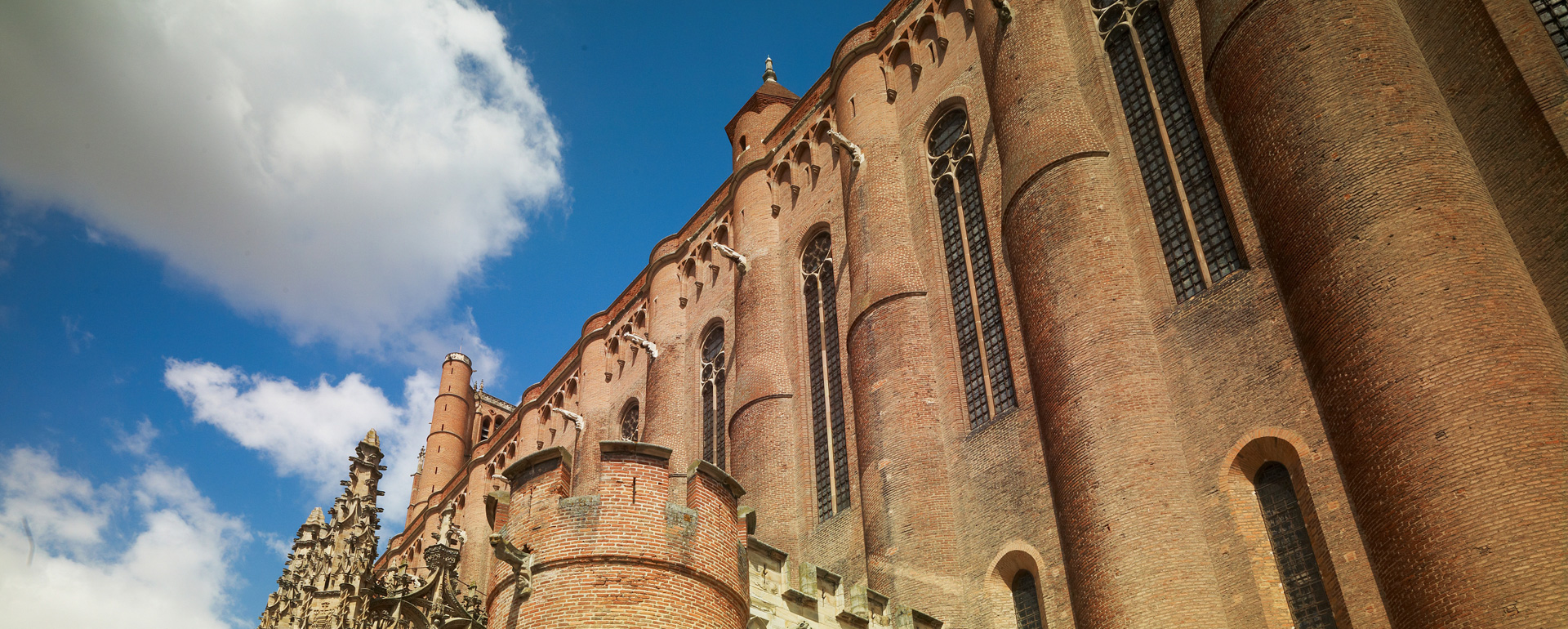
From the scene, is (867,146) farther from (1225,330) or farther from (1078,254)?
(1225,330)

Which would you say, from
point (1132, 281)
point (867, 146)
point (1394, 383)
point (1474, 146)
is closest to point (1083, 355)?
point (1132, 281)

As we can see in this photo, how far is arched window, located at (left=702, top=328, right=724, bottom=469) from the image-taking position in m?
23.4

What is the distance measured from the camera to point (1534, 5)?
10.9 meters

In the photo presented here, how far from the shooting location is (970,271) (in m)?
17.1

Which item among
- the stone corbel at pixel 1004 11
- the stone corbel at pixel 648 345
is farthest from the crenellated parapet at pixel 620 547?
the stone corbel at pixel 648 345

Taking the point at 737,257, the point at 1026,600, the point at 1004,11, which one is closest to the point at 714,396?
the point at 737,257

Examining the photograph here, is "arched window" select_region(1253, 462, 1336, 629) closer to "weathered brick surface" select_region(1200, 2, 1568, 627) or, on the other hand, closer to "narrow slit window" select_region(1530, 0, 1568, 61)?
"weathered brick surface" select_region(1200, 2, 1568, 627)

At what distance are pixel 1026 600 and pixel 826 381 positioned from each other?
6861 millimetres

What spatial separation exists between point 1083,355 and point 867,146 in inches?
316

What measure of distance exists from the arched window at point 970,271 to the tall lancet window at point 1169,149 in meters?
2.80

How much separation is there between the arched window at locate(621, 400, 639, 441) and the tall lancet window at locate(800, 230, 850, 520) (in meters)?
8.23

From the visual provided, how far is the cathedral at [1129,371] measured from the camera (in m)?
9.63

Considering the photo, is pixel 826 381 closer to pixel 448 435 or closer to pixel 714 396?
pixel 714 396

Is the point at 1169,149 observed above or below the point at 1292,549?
above
